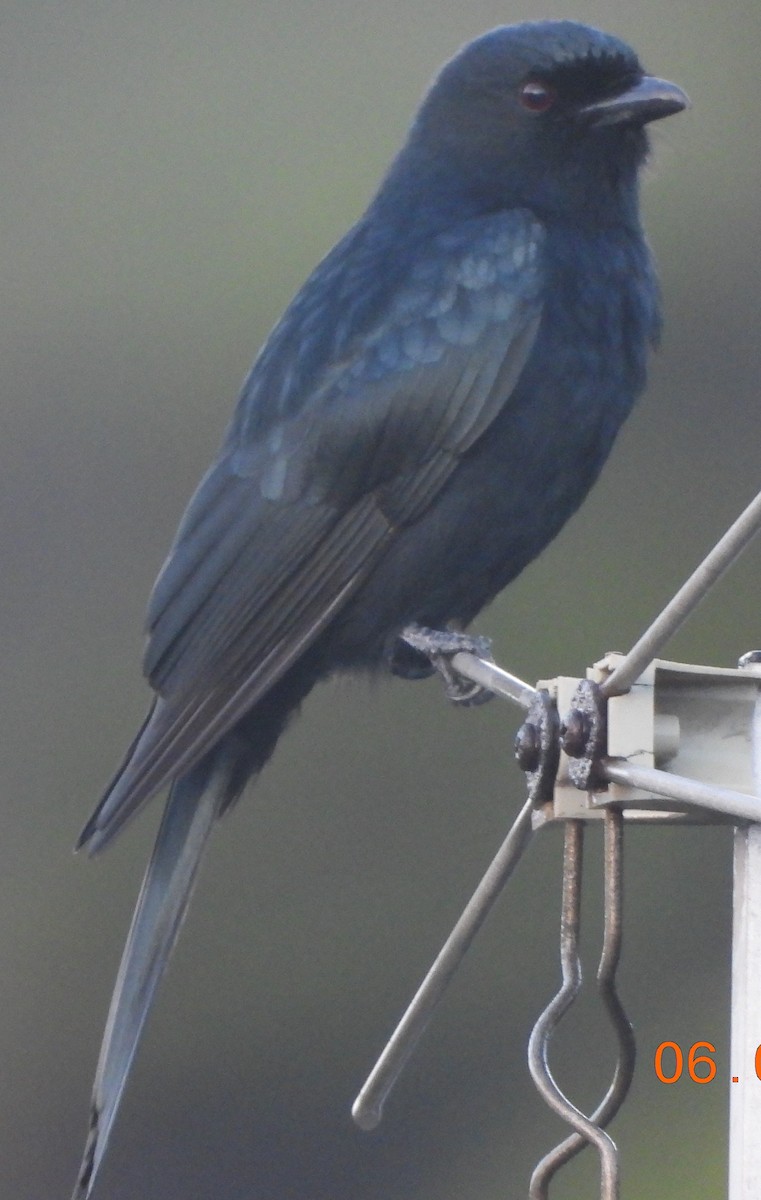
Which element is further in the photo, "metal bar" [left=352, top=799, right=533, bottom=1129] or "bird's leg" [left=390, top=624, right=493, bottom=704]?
"bird's leg" [left=390, top=624, right=493, bottom=704]

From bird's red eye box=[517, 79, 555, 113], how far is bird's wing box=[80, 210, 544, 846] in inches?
6.9

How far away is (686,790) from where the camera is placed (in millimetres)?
1333

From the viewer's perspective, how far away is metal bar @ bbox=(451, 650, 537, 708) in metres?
1.63

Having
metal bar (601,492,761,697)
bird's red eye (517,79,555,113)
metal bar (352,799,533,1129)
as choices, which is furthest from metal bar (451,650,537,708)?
bird's red eye (517,79,555,113)

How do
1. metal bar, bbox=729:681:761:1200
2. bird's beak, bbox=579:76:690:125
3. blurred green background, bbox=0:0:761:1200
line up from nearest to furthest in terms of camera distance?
metal bar, bbox=729:681:761:1200 → bird's beak, bbox=579:76:690:125 → blurred green background, bbox=0:0:761:1200

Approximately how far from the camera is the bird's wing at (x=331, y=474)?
8.77 ft

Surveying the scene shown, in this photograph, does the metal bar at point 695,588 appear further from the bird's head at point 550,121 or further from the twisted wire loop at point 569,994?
the bird's head at point 550,121

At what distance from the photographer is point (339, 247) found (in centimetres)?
319

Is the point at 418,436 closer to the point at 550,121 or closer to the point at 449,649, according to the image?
the point at 449,649

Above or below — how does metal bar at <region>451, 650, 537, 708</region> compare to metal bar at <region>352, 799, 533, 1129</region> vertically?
above

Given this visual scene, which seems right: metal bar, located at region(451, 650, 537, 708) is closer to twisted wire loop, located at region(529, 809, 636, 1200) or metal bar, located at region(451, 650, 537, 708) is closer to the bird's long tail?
twisted wire loop, located at region(529, 809, 636, 1200)

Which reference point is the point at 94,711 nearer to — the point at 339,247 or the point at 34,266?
the point at 34,266

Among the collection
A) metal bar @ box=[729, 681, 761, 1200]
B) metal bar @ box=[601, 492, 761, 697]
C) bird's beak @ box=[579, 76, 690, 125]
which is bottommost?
metal bar @ box=[729, 681, 761, 1200]

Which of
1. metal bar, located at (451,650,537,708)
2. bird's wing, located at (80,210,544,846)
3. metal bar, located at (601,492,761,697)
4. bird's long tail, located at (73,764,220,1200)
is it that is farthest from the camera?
bird's wing, located at (80,210,544,846)
